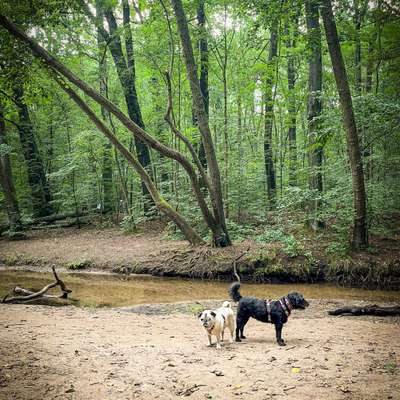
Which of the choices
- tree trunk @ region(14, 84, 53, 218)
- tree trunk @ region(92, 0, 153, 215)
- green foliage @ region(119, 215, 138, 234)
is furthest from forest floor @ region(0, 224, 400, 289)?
tree trunk @ region(14, 84, 53, 218)

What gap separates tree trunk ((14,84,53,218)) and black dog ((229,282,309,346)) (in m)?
23.3

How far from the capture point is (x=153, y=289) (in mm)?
11719

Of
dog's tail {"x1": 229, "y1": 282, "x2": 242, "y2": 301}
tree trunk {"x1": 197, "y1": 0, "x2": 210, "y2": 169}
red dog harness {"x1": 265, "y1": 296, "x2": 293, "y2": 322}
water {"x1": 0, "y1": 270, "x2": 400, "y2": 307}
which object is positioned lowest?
water {"x1": 0, "y1": 270, "x2": 400, "y2": 307}

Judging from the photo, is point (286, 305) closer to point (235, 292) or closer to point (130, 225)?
point (235, 292)

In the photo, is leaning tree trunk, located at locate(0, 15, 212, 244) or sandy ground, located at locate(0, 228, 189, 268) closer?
leaning tree trunk, located at locate(0, 15, 212, 244)

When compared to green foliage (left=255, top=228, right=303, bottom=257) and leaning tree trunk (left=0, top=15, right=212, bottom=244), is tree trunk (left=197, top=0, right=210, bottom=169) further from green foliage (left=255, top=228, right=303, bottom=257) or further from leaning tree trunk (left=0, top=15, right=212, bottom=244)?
green foliage (left=255, top=228, right=303, bottom=257)

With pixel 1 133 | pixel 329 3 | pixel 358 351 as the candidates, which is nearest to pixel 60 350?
pixel 358 351

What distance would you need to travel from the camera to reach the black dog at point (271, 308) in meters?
5.73

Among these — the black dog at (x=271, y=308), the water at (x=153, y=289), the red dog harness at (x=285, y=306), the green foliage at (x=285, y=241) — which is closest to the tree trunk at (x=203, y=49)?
the green foliage at (x=285, y=241)

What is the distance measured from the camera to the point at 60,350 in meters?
5.22

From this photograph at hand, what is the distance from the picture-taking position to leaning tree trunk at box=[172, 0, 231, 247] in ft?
43.1

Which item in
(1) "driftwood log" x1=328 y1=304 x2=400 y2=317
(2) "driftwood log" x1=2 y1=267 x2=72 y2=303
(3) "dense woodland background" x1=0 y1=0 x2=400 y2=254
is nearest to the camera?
(1) "driftwood log" x1=328 y1=304 x2=400 y2=317

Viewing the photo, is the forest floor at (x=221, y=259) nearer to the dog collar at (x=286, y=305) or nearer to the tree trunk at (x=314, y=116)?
the tree trunk at (x=314, y=116)

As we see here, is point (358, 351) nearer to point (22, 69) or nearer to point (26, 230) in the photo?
point (22, 69)
